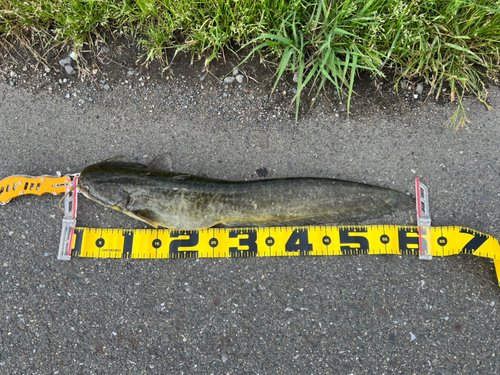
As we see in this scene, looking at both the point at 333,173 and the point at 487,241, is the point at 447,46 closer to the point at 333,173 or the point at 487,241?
the point at 333,173

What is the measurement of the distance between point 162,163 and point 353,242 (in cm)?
192

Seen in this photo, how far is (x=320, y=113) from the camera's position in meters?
2.83

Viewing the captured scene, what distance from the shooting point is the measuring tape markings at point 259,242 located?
265 centimetres

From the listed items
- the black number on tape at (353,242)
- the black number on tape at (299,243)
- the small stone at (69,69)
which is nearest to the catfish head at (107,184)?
the small stone at (69,69)

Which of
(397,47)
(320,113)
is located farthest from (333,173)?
(397,47)

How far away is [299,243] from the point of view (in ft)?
8.83

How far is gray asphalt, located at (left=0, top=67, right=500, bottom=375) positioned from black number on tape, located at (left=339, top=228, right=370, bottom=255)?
0.10 m

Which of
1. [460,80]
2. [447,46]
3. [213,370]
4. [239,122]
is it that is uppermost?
[447,46]

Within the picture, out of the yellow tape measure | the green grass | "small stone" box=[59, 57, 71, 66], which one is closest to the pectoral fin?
the yellow tape measure

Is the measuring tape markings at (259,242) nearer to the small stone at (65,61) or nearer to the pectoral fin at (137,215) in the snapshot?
the pectoral fin at (137,215)

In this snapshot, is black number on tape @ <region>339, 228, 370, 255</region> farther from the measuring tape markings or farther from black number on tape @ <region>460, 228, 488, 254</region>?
black number on tape @ <region>460, 228, 488, 254</region>

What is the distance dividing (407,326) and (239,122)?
7.98 ft

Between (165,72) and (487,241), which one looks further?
(165,72)

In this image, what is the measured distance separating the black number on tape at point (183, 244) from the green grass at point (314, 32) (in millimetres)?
1651
